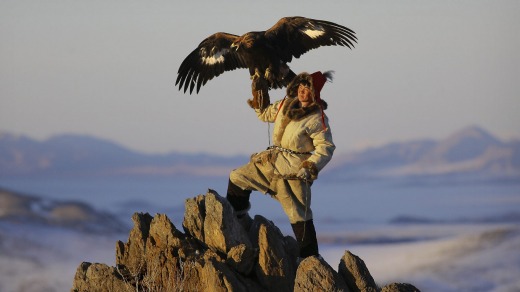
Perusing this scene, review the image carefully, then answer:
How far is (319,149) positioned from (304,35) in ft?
6.58

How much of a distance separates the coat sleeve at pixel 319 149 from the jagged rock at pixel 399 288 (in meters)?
1.98

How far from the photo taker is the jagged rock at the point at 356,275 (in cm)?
1536

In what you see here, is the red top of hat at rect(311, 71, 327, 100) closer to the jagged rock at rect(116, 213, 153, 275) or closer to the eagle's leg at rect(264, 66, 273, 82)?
the eagle's leg at rect(264, 66, 273, 82)

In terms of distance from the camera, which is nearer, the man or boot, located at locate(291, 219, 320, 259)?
the man

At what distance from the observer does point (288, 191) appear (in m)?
16.2

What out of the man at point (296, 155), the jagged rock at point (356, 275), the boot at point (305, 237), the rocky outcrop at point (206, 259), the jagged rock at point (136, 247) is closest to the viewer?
the jagged rock at point (356, 275)

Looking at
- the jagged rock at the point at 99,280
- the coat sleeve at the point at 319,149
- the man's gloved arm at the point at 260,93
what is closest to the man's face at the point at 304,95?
the coat sleeve at the point at 319,149

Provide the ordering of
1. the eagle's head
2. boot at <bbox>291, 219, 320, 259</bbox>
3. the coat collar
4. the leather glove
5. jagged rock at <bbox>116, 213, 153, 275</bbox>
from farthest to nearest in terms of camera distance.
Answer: jagged rock at <bbox>116, 213, 153, 275</bbox>
the eagle's head
boot at <bbox>291, 219, 320, 259</bbox>
the coat collar
the leather glove

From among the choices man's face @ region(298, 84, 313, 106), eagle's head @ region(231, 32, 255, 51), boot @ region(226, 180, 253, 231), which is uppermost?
eagle's head @ region(231, 32, 255, 51)

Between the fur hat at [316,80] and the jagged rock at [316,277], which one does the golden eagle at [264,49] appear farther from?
the jagged rock at [316,277]

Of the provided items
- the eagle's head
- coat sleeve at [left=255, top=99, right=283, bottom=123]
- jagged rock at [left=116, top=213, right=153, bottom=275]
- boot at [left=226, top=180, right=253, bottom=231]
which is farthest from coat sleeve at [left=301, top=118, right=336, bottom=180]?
jagged rock at [left=116, top=213, right=153, bottom=275]

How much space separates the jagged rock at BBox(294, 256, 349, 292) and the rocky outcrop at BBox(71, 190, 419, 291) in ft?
0.24

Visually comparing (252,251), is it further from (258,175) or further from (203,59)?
(203,59)

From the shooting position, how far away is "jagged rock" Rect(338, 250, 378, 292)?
15.4 metres
